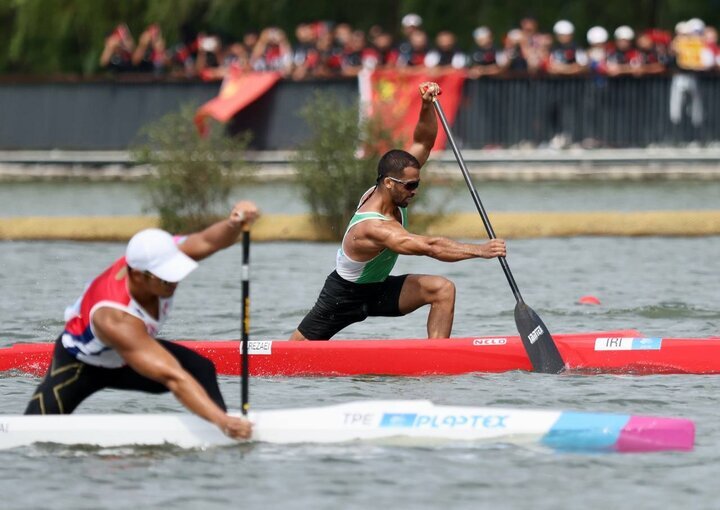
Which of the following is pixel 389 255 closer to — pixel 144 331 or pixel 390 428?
pixel 390 428

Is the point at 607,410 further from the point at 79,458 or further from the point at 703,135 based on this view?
the point at 703,135

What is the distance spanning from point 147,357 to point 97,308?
358 millimetres

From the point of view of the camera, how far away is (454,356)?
37.4 ft

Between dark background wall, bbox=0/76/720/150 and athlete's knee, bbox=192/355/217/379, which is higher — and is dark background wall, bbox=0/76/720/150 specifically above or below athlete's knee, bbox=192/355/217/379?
above

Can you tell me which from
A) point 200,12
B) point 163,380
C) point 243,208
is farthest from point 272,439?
point 200,12

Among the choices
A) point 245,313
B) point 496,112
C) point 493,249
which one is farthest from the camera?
point 496,112

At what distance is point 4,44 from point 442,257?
2402 centimetres

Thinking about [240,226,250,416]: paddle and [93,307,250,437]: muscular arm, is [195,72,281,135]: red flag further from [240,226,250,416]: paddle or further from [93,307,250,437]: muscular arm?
[93,307,250,437]: muscular arm

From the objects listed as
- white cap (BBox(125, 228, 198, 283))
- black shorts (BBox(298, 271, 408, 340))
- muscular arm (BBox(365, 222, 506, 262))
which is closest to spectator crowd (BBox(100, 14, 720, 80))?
black shorts (BBox(298, 271, 408, 340))

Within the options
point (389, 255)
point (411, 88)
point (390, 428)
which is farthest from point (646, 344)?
point (411, 88)

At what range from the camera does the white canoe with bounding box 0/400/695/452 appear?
8.95m

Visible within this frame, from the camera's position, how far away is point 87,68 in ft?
104

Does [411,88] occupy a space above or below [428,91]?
above

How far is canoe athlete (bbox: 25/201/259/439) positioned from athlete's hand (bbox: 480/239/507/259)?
7.72 ft
